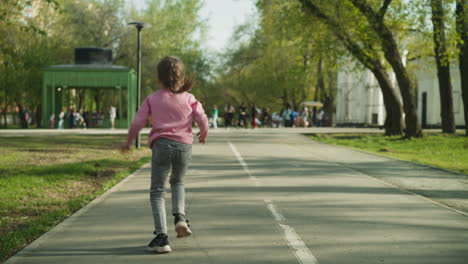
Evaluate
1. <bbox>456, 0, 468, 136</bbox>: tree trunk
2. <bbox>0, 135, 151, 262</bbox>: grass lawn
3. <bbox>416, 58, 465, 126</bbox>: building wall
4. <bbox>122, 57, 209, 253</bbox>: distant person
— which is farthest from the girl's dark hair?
<bbox>416, 58, 465, 126</bbox>: building wall

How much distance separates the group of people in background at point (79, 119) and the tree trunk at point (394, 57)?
65.2ft

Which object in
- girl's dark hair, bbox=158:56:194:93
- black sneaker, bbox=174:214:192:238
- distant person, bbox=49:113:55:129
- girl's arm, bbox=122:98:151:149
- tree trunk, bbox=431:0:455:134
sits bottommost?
black sneaker, bbox=174:214:192:238

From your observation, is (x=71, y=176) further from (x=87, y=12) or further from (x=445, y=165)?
→ (x=87, y=12)

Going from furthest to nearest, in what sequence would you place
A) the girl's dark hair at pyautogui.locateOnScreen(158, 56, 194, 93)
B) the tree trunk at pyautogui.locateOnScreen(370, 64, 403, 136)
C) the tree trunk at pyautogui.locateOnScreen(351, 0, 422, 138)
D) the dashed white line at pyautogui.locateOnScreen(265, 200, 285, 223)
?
the tree trunk at pyautogui.locateOnScreen(370, 64, 403, 136)
the tree trunk at pyautogui.locateOnScreen(351, 0, 422, 138)
the dashed white line at pyautogui.locateOnScreen(265, 200, 285, 223)
the girl's dark hair at pyautogui.locateOnScreen(158, 56, 194, 93)

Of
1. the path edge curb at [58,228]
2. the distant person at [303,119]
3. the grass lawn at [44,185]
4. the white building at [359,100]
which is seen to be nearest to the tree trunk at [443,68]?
the grass lawn at [44,185]

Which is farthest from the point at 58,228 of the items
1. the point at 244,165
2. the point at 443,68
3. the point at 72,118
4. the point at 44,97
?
the point at 72,118

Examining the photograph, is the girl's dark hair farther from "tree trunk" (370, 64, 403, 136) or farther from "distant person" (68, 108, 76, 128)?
"distant person" (68, 108, 76, 128)

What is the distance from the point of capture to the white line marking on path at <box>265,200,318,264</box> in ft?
16.7

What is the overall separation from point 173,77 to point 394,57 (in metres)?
21.8

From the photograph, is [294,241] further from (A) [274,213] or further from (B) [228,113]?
(B) [228,113]

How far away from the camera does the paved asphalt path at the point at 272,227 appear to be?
5.22 m

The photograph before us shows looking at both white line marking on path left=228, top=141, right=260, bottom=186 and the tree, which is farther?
the tree

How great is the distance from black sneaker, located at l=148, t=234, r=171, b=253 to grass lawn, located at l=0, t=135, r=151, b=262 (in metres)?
1.31

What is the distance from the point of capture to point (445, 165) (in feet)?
50.2
